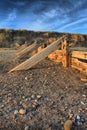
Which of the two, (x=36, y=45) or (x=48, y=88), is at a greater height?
(x=36, y=45)

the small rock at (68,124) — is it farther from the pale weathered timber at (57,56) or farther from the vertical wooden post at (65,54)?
the pale weathered timber at (57,56)

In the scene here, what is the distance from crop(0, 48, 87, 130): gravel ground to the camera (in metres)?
3.45

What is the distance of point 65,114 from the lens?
3.74 m

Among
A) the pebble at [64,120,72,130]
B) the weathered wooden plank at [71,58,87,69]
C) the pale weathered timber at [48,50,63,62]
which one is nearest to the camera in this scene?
the pebble at [64,120,72,130]

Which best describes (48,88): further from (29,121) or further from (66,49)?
(66,49)

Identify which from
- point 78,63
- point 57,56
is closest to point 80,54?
point 78,63

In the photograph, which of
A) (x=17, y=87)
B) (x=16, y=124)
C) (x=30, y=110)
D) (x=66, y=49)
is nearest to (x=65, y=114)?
(x=30, y=110)

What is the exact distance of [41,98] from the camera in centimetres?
430

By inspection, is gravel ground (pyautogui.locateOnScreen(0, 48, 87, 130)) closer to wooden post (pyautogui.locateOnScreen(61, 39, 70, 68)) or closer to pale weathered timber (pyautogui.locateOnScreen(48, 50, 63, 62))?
→ wooden post (pyautogui.locateOnScreen(61, 39, 70, 68))

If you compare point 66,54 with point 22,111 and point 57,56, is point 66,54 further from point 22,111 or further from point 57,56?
point 22,111

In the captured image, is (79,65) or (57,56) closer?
(79,65)

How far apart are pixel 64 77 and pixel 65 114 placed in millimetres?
1927

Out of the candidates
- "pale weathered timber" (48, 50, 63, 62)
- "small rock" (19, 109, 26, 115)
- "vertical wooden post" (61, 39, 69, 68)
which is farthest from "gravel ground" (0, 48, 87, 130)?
"pale weathered timber" (48, 50, 63, 62)

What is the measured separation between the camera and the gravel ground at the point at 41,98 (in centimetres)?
345
